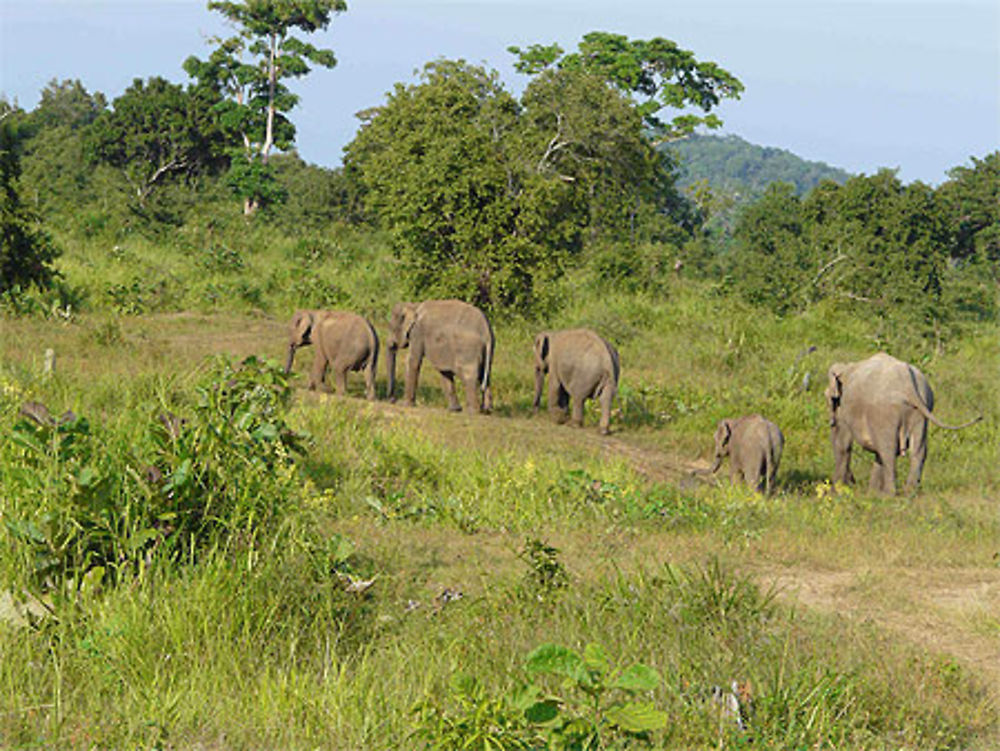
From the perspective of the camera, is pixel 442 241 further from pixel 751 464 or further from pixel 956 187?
pixel 956 187

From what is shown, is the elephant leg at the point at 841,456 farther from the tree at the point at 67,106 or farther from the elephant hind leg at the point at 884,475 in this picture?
the tree at the point at 67,106

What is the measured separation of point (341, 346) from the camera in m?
12.3

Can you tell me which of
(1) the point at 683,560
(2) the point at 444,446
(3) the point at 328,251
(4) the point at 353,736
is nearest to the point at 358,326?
(2) the point at 444,446

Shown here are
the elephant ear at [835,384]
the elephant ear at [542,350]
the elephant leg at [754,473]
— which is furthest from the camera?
the elephant ear at [542,350]

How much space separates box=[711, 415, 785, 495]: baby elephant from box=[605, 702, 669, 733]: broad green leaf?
6.89 metres

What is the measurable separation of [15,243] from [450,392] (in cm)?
677

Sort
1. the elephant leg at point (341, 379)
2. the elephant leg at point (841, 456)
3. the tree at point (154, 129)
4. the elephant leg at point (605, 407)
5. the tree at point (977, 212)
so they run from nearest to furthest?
1. the elephant leg at point (841, 456)
2. the elephant leg at point (341, 379)
3. the elephant leg at point (605, 407)
4. the tree at point (977, 212)
5. the tree at point (154, 129)

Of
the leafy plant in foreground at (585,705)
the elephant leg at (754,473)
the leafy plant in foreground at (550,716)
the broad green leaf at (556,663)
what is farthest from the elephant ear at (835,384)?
the broad green leaf at (556,663)

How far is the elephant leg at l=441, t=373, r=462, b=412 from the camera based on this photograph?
12.6 metres

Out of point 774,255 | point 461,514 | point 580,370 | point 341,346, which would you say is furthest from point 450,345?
point 774,255

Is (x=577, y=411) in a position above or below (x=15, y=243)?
below

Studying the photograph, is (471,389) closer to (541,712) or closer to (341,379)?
(341,379)

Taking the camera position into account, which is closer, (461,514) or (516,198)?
(461,514)

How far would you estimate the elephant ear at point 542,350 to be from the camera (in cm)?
1316
